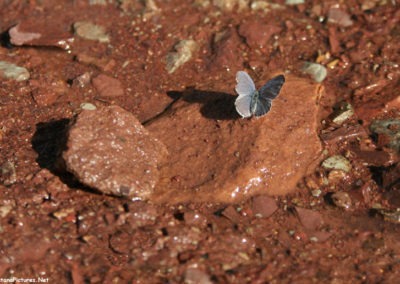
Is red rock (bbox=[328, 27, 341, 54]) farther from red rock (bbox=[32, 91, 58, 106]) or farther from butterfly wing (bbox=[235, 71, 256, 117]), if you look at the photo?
red rock (bbox=[32, 91, 58, 106])

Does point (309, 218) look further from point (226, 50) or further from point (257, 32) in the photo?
point (257, 32)

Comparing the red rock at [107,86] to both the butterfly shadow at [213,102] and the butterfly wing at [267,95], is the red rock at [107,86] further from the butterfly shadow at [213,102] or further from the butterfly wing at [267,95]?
the butterfly wing at [267,95]

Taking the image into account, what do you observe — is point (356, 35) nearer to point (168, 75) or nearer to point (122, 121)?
point (168, 75)

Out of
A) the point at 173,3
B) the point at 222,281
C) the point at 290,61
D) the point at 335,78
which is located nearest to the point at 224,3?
the point at 173,3

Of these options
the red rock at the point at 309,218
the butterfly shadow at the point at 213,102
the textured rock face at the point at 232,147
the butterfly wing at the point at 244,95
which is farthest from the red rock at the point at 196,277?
the butterfly shadow at the point at 213,102

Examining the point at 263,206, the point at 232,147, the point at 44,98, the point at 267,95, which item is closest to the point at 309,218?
the point at 263,206
